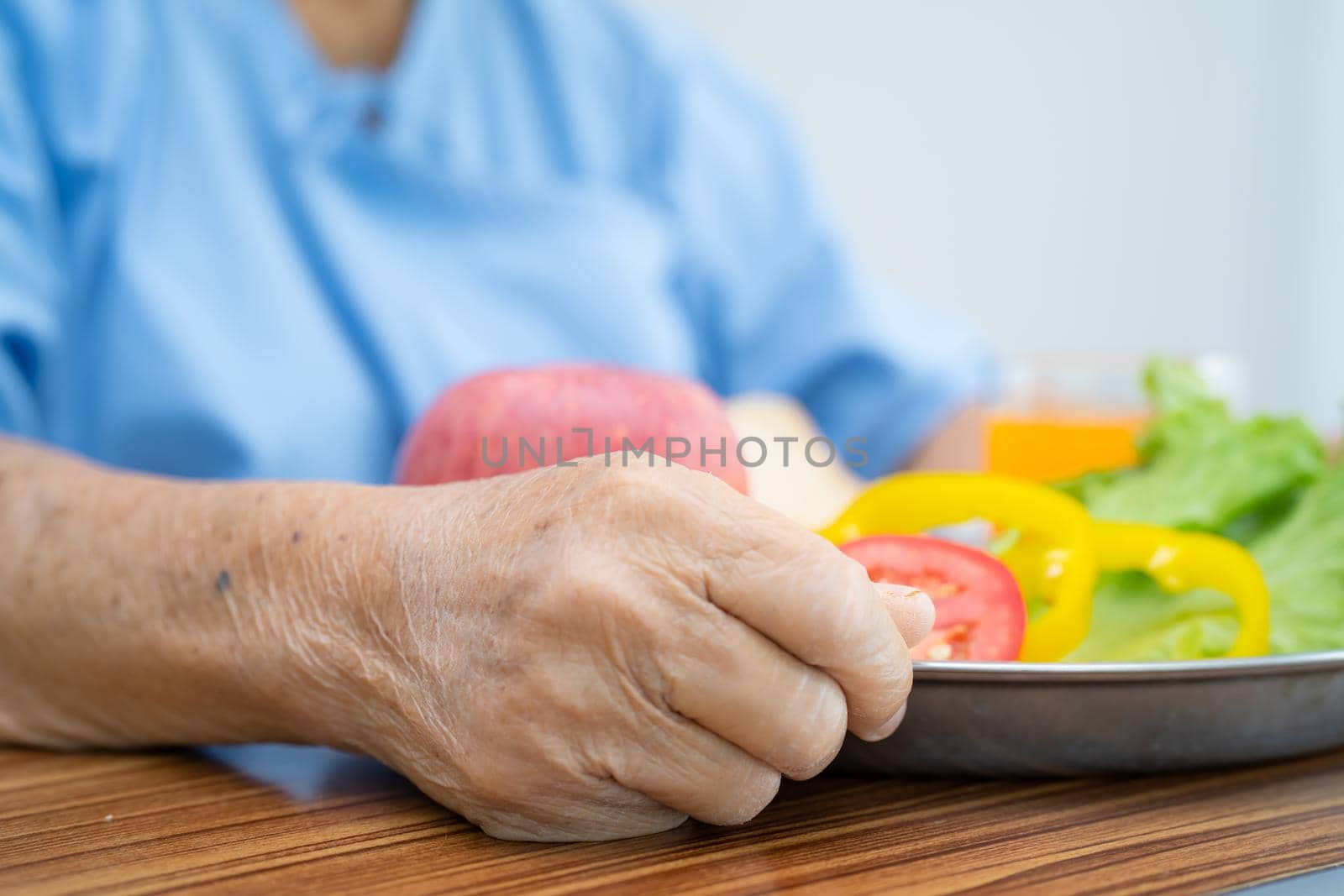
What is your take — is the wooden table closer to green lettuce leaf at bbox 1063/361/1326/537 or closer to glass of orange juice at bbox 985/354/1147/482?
green lettuce leaf at bbox 1063/361/1326/537

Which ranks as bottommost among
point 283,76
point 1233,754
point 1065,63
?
point 1233,754

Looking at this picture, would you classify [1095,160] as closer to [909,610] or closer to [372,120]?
[372,120]

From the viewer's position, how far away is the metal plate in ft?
1.19

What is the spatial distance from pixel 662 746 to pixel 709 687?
3 centimetres

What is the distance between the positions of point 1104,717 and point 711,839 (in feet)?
0.48

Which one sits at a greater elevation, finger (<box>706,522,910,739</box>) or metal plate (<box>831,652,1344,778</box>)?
finger (<box>706,522,910,739</box>)

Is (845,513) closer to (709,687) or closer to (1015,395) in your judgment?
(709,687)

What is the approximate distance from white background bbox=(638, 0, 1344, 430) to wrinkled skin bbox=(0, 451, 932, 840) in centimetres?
202

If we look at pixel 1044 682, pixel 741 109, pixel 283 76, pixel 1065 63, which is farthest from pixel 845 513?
pixel 1065 63

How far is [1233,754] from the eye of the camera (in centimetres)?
40

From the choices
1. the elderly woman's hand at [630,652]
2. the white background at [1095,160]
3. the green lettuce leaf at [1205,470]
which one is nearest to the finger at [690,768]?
the elderly woman's hand at [630,652]

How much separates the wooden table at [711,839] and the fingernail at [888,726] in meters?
0.03

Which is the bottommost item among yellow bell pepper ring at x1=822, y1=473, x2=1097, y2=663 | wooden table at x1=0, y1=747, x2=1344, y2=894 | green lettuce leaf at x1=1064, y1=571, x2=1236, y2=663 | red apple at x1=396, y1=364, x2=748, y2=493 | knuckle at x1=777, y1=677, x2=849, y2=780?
wooden table at x1=0, y1=747, x2=1344, y2=894

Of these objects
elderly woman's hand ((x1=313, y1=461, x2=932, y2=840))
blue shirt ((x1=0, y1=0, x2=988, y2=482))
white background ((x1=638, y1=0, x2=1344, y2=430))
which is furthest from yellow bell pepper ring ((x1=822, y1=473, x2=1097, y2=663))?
white background ((x1=638, y1=0, x2=1344, y2=430))
